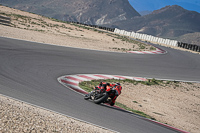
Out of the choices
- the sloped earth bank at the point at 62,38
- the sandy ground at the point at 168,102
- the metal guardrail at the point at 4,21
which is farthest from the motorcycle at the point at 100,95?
the metal guardrail at the point at 4,21

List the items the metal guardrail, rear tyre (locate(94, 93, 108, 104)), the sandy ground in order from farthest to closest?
the metal guardrail, the sandy ground, rear tyre (locate(94, 93, 108, 104))

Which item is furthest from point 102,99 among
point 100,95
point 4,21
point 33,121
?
point 4,21

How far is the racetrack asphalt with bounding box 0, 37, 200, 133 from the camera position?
333 inches

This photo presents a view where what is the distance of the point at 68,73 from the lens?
14.6 meters

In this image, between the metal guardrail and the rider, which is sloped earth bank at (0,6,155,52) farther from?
the rider

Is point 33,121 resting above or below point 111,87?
below

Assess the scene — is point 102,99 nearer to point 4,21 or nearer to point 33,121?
point 33,121

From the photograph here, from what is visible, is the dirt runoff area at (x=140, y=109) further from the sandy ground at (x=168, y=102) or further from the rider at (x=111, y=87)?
the rider at (x=111, y=87)

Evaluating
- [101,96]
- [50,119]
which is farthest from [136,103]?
[50,119]

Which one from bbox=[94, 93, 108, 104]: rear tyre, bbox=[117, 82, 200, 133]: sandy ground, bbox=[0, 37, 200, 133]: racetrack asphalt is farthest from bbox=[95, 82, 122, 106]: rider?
bbox=[117, 82, 200, 133]: sandy ground

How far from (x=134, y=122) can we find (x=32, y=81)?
4142 millimetres

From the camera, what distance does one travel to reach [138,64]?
21.6m

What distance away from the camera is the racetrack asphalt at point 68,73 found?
8.47 m

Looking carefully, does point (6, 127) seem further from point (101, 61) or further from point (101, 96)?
point (101, 61)
